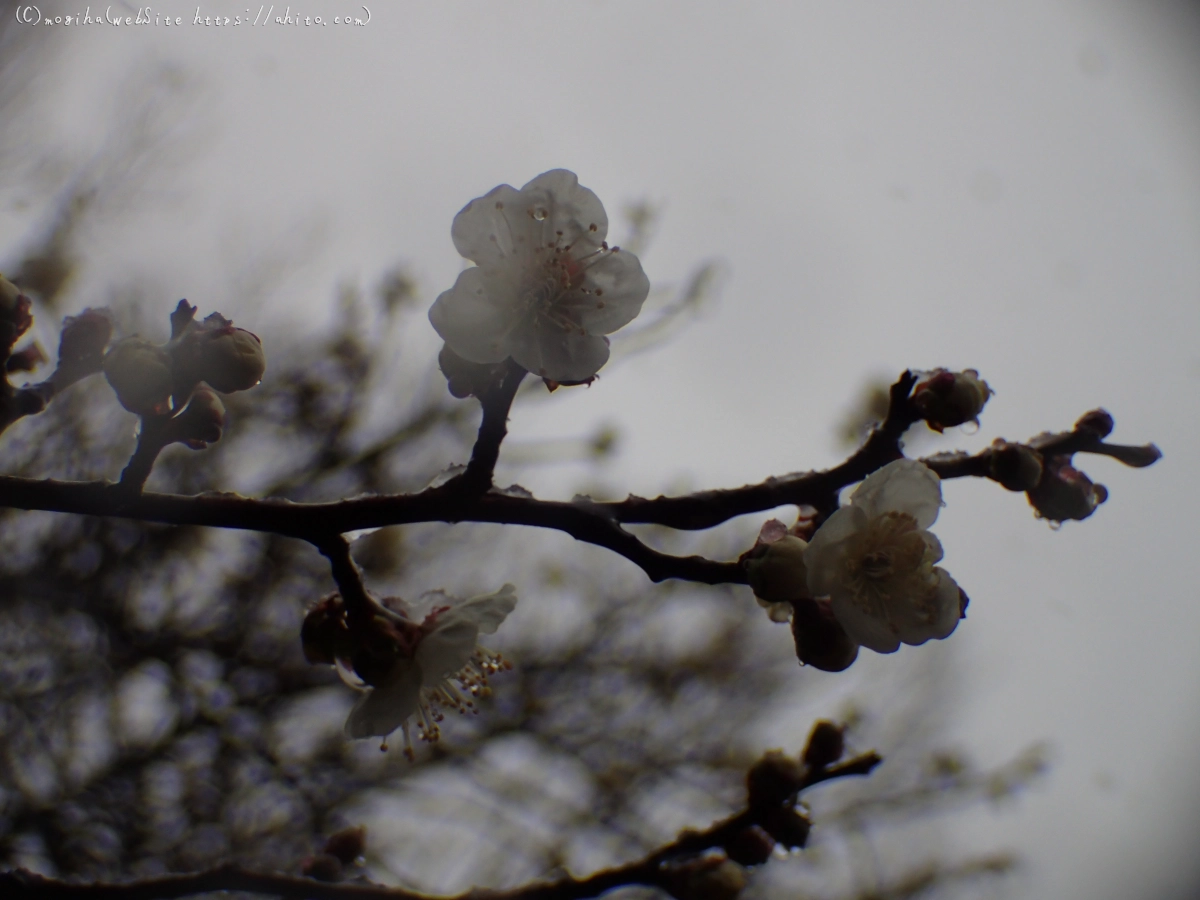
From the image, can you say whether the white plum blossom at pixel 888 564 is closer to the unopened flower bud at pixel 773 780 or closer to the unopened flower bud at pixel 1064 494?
the unopened flower bud at pixel 1064 494

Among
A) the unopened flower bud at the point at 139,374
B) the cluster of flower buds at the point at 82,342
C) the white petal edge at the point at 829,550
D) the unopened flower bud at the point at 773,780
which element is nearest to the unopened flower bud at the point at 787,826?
the unopened flower bud at the point at 773,780

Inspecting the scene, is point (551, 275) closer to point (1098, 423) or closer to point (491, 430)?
point (491, 430)

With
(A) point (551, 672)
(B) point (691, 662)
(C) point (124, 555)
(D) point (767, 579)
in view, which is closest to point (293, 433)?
(C) point (124, 555)

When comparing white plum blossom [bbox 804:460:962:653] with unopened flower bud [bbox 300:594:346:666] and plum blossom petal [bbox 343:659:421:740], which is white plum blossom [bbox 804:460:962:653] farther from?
unopened flower bud [bbox 300:594:346:666]

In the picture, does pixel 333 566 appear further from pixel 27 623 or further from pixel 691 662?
pixel 691 662

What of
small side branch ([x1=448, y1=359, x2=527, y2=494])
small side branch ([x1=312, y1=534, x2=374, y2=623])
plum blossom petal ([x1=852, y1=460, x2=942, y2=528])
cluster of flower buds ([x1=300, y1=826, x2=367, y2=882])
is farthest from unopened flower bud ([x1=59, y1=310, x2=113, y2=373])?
plum blossom petal ([x1=852, y1=460, x2=942, y2=528])

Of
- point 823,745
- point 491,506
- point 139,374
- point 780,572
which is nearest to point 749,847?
point 823,745
